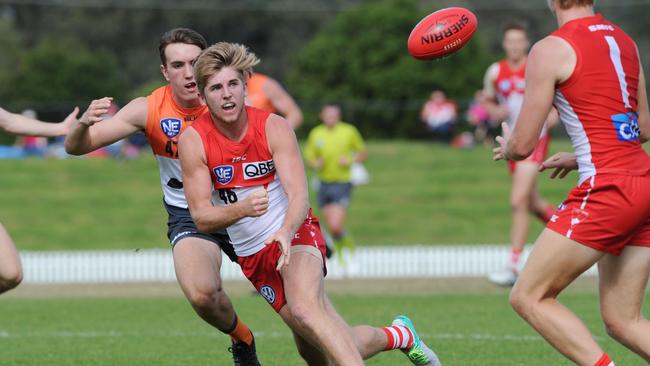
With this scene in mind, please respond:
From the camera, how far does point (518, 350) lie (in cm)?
833

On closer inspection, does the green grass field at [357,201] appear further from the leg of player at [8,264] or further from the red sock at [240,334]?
the leg of player at [8,264]

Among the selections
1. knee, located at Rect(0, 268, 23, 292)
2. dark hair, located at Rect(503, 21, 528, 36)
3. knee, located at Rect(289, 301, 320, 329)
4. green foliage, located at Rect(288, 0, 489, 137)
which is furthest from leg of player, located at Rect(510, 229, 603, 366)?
green foliage, located at Rect(288, 0, 489, 137)

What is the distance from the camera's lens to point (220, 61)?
6133 millimetres

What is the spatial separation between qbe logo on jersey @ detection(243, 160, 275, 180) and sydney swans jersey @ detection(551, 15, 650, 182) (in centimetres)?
164

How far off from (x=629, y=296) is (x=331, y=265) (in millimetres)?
11727

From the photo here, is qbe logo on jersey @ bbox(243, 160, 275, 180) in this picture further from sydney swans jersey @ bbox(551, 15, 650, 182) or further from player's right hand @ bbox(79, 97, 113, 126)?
sydney swans jersey @ bbox(551, 15, 650, 182)

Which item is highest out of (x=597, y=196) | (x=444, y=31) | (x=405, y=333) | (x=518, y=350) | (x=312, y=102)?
(x=444, y=31)

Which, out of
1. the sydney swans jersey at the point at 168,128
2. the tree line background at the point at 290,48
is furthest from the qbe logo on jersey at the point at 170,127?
the tree line background at the point at 290,48

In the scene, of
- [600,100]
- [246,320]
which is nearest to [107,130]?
[600,100]

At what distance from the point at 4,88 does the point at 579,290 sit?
3038 centimetres

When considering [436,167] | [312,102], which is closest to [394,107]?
[312,102]

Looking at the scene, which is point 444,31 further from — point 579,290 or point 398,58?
point 398,58

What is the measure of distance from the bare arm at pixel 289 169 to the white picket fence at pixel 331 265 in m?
10.9

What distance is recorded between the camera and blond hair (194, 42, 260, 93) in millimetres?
6129
